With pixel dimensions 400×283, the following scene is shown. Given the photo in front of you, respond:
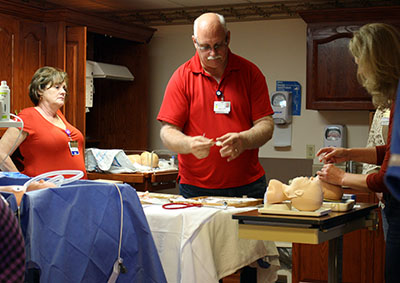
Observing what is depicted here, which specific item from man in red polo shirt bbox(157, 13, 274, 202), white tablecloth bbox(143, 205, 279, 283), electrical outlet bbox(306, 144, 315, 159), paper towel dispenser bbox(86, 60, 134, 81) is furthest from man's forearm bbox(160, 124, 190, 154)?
electrical outlet bbox(306, 144, 315, 159)

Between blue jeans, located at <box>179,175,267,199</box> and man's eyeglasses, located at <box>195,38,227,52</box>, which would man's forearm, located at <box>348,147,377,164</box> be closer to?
blue jeans, located at <box>179,175,267,199</box>

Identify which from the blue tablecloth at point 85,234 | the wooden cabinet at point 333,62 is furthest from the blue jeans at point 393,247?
the wooden cabinet at point 333,62

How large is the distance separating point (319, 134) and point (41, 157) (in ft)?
8.10

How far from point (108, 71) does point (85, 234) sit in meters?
3.61

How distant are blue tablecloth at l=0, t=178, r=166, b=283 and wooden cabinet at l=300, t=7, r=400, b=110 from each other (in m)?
3.15

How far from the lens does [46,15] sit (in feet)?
15.9

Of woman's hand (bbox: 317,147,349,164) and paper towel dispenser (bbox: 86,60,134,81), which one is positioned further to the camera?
paper towel dispenser (bbox: 86,60,134,81)

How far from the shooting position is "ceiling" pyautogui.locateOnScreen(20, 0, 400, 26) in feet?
16.8

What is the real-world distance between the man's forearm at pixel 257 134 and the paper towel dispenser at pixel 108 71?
262 centimetres

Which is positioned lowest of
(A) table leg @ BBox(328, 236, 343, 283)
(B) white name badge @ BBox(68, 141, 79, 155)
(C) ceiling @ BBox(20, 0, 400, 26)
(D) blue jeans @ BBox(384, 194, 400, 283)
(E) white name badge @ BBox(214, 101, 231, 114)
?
(A) table leg @ BBox(328, 236, 343, 283)

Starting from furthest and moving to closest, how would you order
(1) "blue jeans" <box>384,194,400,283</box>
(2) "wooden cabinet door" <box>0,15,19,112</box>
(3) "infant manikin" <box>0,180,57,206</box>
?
(2) "wooden cabinet door" <box>0,15,19,112</box>
(1) "blue jeans" <box>384,194,400,283</box>
(3) "infant manikin" <box>0,180,57,206</box>

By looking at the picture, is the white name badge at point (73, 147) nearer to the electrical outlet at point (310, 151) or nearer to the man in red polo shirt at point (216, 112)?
the man in red polo shirt at point (216, 112)

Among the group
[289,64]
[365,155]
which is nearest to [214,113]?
[365,155]

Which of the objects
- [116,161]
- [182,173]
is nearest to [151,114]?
[116,161]
